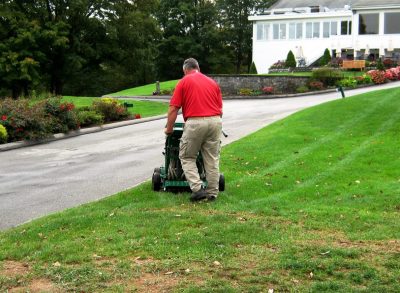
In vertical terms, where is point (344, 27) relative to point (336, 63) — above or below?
above

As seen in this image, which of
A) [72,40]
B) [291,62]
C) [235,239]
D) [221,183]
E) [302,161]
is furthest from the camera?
[72,40]

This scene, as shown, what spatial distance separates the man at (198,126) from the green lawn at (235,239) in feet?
1.06

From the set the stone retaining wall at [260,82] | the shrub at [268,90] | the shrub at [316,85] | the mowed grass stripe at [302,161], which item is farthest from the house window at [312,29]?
the mowed grass stripe at [302,161]

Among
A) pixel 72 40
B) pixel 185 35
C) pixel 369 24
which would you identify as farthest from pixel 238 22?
pixel 72 40

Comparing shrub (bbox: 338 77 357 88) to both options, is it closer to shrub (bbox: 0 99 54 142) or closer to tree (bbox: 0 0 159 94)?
shrub (bbox: 0 99 54 142)

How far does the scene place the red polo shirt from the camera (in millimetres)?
8188

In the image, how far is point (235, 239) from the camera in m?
6.19

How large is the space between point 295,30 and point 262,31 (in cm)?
335

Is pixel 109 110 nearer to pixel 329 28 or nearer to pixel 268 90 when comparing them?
pixel 268 90

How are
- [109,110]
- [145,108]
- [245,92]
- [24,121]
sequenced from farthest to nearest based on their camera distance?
1. [245,92]
2. [145,108]
3. [109,110]
4. [24,121]

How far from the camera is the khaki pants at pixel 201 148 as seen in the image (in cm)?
817

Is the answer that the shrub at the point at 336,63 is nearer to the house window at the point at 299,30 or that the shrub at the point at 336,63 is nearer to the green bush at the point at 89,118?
the house window at the point at 299,30

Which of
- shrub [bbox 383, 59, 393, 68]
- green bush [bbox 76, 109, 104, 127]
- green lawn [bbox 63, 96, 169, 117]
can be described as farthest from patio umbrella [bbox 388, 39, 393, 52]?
green bush [bbox 76, 109, 104, 127]

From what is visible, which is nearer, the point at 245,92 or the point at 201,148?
the point at 201,148
